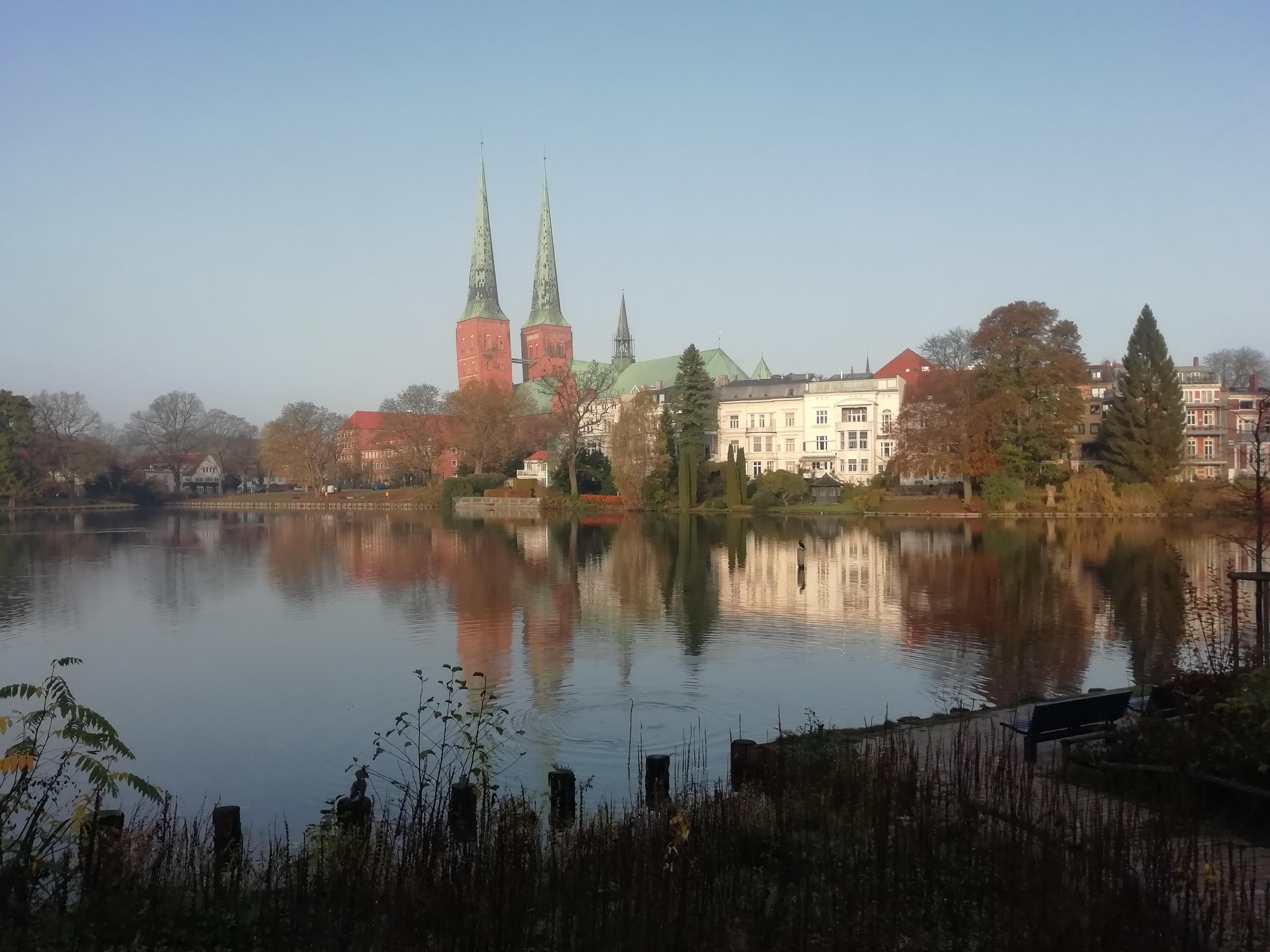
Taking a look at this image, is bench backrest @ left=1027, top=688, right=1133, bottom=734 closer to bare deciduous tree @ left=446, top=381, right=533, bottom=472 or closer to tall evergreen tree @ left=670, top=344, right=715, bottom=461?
tall evergreen tree @ left=670, top=344, right=715, bottom=461

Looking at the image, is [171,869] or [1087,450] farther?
[1087,450]

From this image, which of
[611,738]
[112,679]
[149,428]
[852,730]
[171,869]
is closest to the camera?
[171,869]

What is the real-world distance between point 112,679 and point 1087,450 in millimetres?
67376

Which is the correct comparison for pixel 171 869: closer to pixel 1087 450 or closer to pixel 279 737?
pixel 279 737

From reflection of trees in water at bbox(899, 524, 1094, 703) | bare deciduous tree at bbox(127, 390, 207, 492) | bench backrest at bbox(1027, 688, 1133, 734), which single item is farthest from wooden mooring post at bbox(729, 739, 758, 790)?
bare deciduous tree at bbox(127, 390, 207, 492)

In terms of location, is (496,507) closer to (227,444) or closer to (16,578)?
(16,578)

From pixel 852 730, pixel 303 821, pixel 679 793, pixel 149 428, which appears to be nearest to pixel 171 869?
pixel 303 821

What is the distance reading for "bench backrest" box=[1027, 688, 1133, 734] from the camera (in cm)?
843

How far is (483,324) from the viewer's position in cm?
11500

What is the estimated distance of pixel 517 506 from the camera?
71.7m

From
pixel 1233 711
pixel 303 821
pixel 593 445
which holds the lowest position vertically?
pixel 303 821

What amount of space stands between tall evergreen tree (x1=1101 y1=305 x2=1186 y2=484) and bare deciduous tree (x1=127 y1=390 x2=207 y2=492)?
85039 mm

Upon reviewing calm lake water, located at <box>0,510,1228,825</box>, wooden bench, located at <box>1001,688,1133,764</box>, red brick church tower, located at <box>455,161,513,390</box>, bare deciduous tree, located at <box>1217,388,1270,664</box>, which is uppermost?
red brick church tower, located at <box>455,161,513,390</box>

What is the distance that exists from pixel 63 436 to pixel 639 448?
5304 centimetres
